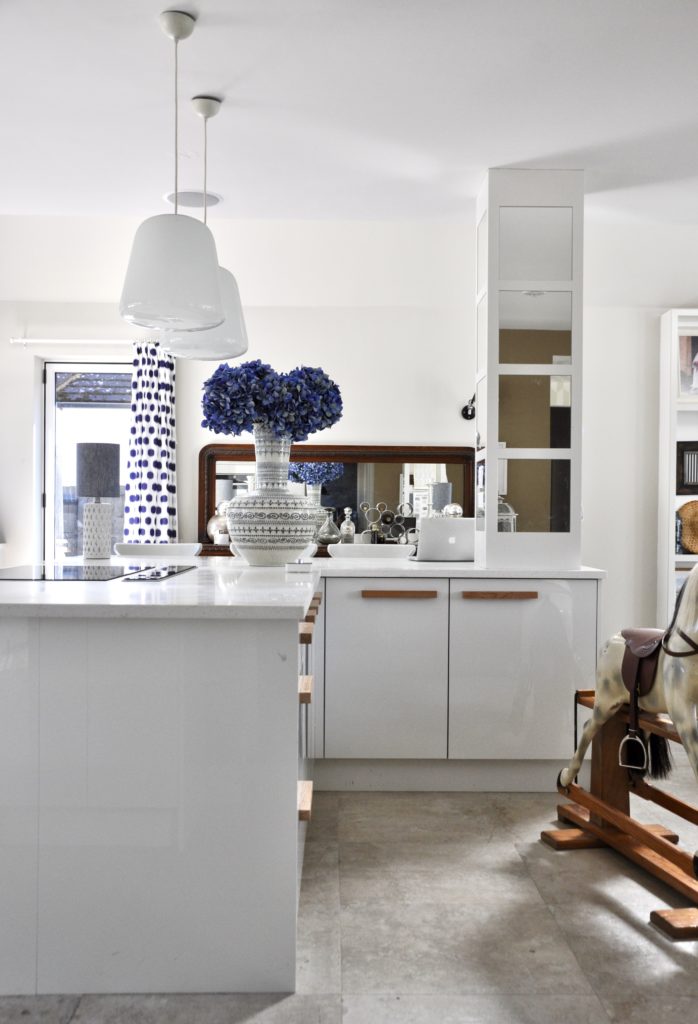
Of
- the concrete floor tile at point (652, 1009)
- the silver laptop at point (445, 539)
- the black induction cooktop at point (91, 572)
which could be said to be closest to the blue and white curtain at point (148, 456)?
the silver laptop at point (445, 539)

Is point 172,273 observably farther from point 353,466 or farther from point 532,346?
point 353,466

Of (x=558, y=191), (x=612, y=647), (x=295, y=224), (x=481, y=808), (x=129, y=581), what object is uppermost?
(x=295, y=224)

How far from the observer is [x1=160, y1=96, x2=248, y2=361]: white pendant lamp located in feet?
9.86

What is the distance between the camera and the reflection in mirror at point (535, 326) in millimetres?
3604

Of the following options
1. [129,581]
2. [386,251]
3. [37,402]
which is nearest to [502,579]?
[129,581]

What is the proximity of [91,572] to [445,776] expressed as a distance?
1.70 metres

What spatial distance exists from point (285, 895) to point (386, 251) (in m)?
4.46

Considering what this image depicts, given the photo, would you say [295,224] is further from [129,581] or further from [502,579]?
[129,581]

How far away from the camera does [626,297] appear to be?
5805 millimetres

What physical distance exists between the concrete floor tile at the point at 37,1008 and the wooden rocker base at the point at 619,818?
1.61 m

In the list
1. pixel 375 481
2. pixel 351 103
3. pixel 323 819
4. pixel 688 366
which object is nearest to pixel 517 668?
pixel 323 819

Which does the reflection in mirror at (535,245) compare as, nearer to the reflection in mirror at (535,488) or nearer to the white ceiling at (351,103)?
the white ceiling at (351,103)

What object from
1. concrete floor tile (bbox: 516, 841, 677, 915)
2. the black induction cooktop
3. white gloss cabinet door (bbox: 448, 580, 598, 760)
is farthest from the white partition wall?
the black induction cooktop

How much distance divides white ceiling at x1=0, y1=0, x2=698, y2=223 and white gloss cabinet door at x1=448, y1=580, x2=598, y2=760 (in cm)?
177
